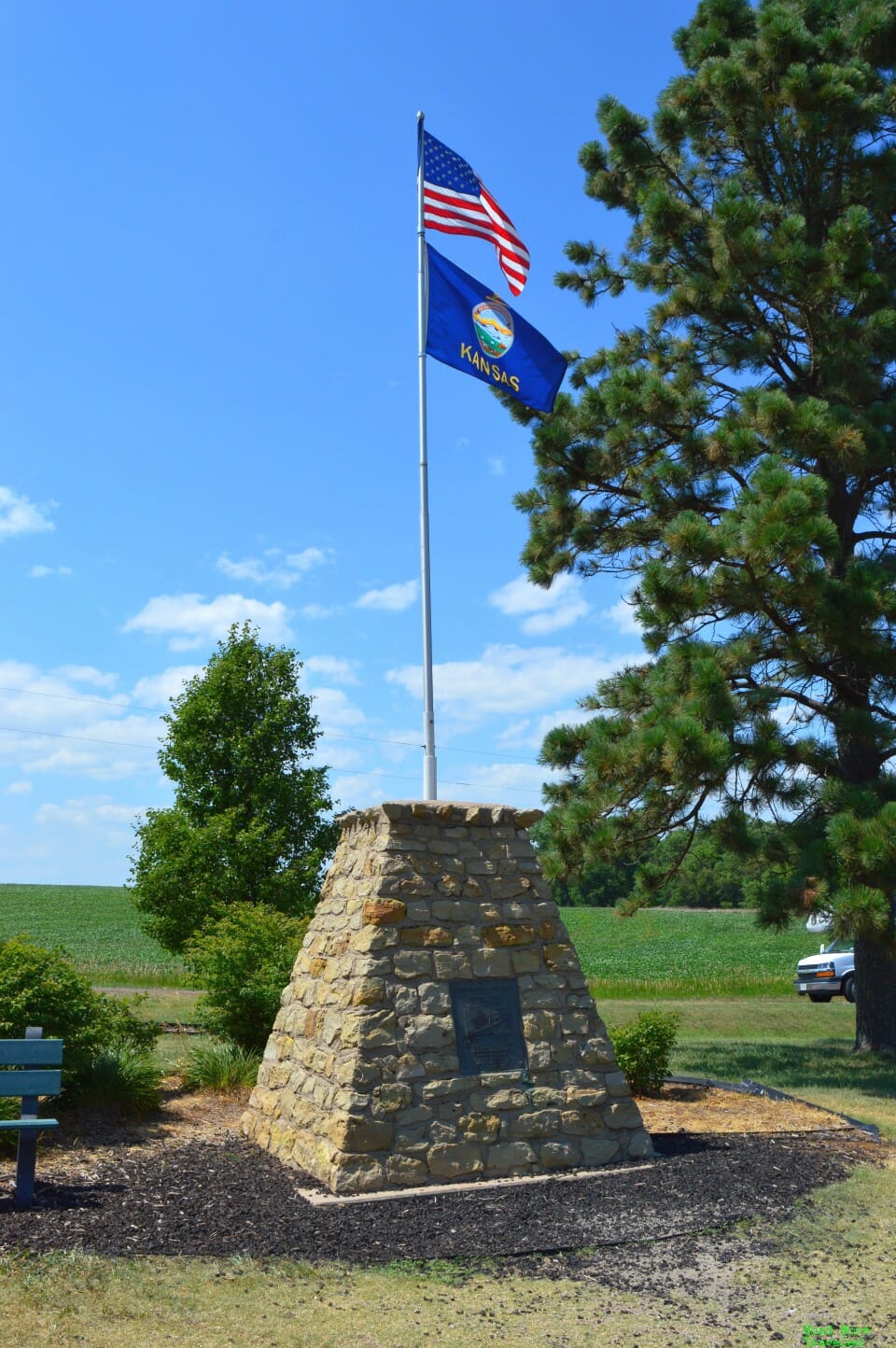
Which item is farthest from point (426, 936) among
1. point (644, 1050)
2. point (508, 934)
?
point (644, 1050)

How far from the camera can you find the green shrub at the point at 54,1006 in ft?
28.6

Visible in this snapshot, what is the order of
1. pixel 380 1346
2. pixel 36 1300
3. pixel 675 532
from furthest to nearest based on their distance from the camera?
pixel 675 532 < pixel 36 1300 < pixel 380 1346

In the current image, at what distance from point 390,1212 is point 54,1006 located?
382 cm

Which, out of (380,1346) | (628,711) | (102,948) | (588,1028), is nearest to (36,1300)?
(380,1346)

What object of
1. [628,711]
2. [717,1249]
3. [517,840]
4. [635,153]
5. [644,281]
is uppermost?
[635,153]

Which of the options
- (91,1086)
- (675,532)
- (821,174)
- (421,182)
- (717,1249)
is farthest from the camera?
(821,174)

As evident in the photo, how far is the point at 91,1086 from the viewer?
9070 mm

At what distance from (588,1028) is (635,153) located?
39.7 feet

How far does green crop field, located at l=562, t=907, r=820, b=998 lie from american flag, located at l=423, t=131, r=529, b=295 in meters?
13.7

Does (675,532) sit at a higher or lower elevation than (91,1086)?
higher

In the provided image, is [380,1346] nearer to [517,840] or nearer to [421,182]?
[517,840]

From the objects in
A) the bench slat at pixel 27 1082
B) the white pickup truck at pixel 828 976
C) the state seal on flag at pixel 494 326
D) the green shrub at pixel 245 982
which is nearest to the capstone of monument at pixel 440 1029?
the bench slat at pixel 27 1082

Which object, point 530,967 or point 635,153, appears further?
point 635,153

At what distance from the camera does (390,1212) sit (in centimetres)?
652
